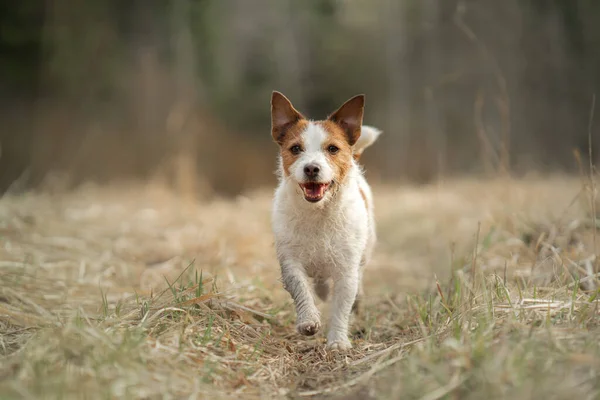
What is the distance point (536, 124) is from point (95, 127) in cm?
1283

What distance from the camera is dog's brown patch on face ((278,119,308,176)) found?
12.8 feet

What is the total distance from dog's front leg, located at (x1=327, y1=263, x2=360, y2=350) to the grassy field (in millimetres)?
114

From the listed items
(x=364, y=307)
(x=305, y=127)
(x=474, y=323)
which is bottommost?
(x=364, y=307)

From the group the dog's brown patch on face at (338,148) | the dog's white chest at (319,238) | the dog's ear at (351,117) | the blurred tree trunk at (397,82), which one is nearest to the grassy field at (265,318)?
the dog's white chest at (319,238)

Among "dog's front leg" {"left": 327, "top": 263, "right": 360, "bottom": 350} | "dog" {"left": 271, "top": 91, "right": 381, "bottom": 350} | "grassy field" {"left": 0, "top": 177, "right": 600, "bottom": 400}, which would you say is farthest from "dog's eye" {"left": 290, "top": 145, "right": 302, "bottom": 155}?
"grassy field" {"left": 0, "top": 177, "right": 600, "bottom": 400}

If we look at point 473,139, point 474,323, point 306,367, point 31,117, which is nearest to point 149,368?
point 306,367

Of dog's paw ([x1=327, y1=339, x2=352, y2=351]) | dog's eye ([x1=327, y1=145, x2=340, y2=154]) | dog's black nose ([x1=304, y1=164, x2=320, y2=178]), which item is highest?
dog's eye ([x1=327, y1=145, x2=340, y2=154])

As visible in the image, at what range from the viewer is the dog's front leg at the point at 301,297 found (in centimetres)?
346

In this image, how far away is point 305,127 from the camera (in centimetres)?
400

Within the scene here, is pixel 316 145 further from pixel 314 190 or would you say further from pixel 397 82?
pixel 397 82

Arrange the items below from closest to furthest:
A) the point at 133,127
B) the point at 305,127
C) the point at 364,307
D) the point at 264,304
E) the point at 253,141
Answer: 1. the point at 305,127
2. the point at 264,304
3. the point at 364,307
4. the point at 133,127
5. the point at 253,141

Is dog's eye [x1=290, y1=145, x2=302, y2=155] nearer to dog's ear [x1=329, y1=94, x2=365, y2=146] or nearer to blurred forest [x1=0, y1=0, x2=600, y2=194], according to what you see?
dog's ear [x1=329, y1=94, x2=365, y2=146]

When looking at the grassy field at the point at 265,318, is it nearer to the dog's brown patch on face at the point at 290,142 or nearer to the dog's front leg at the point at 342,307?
the dog's front leg at the point at 342,307

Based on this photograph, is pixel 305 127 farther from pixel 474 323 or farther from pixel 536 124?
pixel 536 124
